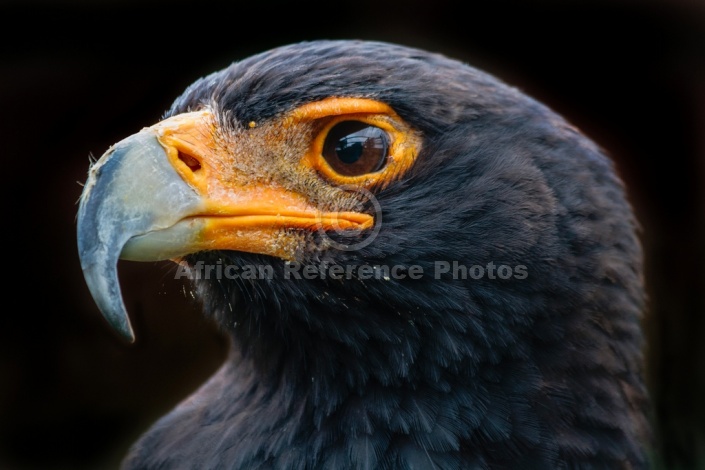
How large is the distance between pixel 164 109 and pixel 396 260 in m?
3.66

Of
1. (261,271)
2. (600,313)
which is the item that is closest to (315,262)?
(261,271)

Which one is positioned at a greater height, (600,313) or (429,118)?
(429,118)

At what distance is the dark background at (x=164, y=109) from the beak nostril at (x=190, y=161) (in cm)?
331

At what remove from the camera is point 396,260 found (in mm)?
2312

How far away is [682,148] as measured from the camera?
6180 millimetres

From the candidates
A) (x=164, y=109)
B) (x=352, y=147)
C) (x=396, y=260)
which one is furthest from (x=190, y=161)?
(x=164, y=109)

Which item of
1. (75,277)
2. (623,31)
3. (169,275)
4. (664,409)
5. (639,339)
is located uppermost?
(623,31)

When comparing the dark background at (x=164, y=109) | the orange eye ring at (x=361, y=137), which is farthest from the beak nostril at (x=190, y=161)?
→ the dark background at (x=164, y=109)

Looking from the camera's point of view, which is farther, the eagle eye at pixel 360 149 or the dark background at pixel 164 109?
the dark background at pixel 164 109

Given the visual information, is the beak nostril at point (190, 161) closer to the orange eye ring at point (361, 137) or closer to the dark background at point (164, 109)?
the orange eye ring at point (361, 137)

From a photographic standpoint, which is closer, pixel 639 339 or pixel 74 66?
pixel 639 339

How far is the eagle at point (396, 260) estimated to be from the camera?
90.4 inches

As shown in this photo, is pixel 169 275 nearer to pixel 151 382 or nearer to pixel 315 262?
pixel 315 262

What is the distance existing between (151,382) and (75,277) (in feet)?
3.57
